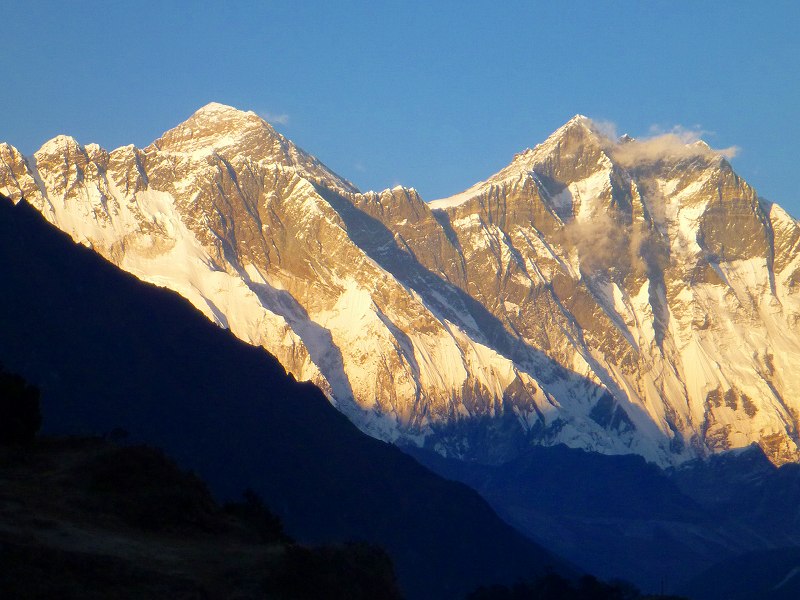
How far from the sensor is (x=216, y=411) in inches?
4811

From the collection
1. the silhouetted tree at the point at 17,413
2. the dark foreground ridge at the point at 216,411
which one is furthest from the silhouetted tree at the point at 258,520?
the dark foreground ridge at the point at 216,411

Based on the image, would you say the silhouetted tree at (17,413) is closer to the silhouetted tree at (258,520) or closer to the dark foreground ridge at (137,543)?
the dark foreground ridge at (137,543)

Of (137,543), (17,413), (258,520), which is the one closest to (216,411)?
(258,520)

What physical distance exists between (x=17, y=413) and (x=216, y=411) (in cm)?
8372

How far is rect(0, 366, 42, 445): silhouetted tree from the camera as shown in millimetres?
38625

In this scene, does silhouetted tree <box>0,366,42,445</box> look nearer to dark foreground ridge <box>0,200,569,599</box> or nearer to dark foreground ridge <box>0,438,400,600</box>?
dark foreground ridge <box>0,438,400,600</box>

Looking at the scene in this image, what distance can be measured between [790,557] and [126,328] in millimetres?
103879

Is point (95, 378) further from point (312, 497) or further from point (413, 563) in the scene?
point (413, 563)

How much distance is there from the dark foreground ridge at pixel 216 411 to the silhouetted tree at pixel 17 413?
61.9 meters

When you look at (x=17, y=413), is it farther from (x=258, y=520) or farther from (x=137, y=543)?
(x=137, y=543)

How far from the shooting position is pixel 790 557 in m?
185

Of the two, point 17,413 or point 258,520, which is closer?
point 17,413

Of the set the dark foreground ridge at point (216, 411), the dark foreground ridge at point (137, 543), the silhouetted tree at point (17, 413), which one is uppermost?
the dark foreground ridge at point (216, 411)

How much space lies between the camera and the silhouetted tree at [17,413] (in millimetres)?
38625
